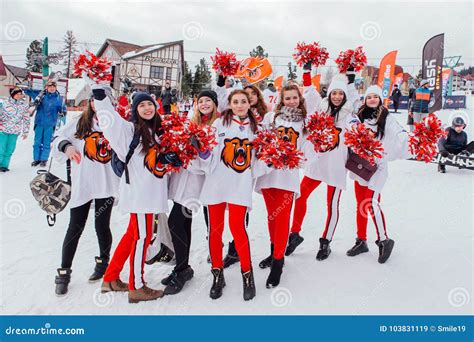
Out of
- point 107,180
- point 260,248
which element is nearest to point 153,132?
point 107,180

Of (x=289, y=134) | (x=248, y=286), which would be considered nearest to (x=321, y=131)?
(x=289, y=134)

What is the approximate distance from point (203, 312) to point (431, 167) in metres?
8.59

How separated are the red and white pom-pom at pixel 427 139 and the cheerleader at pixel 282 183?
1.20 meters

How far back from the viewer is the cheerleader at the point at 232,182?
3186mm

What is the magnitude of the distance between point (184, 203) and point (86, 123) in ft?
4.04

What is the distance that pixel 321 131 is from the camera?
3512mm

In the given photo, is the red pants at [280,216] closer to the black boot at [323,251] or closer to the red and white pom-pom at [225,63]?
the black boot at [323,251]

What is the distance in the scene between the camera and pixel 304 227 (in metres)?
5.20

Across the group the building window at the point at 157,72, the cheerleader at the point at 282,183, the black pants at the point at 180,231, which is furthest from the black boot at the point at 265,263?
the building window at the point at 157,72

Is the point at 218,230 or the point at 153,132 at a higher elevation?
the point at 153,132

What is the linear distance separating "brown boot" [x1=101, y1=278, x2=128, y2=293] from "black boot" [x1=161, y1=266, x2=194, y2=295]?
41 centimetres

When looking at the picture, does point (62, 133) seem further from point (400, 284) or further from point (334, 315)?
point (400, 284)

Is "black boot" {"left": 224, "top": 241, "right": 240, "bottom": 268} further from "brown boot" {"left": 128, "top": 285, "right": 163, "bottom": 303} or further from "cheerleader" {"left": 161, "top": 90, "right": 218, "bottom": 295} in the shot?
"brown boot" {"left": 128, "top": 285, "right": 163, "bottom": 303}

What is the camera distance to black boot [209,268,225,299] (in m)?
3.26
